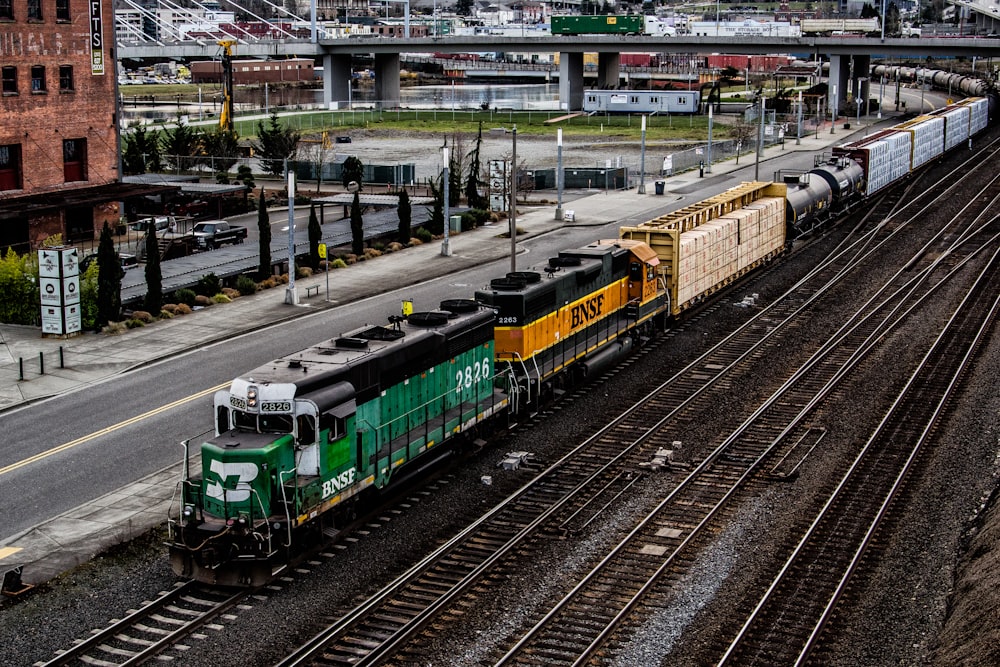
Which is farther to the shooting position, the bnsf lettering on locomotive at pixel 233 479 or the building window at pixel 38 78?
the building window at pixel 38 78

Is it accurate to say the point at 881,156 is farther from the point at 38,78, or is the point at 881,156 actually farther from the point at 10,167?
the point at 10,167

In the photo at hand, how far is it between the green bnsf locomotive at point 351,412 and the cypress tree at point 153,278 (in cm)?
Result: 1827

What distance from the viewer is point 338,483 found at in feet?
84.1

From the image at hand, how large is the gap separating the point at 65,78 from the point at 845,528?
167 feet

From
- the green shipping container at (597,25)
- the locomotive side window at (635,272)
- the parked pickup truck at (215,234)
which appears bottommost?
the parked pickup truck at (215,234)

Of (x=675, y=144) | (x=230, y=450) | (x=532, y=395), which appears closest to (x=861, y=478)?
(x=532, y=395)

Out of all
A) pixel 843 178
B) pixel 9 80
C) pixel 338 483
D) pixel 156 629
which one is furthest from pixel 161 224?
pixel 156 629

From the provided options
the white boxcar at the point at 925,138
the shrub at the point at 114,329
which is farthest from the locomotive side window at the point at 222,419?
the white boxcar at the point at 925,138

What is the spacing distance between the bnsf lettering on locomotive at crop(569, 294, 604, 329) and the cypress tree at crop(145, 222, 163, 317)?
60.9 ft

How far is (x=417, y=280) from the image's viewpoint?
56.6 m

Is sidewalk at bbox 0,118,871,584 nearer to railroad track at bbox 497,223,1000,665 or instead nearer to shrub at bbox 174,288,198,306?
shrub at bbox 174,288,198,306

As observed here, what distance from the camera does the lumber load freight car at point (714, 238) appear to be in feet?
151

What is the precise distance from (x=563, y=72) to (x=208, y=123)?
53.9 metres

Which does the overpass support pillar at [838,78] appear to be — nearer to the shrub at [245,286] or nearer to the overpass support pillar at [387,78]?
the overpass support pillar at [387,78]
